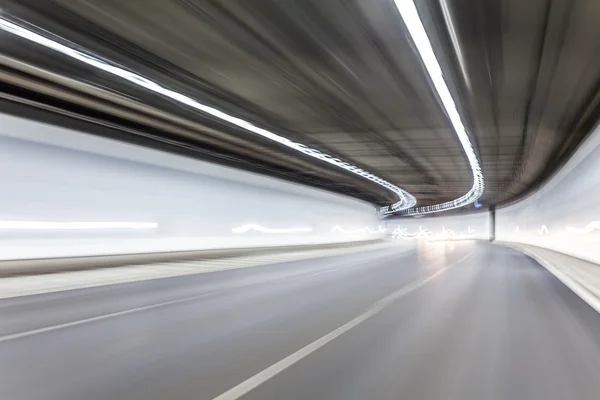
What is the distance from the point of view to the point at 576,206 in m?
24.1

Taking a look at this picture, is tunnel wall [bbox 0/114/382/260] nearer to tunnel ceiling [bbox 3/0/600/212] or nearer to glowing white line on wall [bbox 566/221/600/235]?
tunnel ceiling [bbox 3/0/600/212]

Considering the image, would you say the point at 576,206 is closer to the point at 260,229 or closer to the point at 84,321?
the point at 260,229

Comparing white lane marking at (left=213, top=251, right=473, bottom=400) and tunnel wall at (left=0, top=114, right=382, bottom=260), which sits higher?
tunnel wall at (left=0, top=114, right=382, bottom=260)

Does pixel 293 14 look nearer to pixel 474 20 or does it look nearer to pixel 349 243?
pixel 474 20

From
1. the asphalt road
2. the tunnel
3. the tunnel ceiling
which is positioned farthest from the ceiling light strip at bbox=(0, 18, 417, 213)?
the asphalt road

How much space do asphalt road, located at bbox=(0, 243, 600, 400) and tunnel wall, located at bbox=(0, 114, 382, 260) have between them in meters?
2.86

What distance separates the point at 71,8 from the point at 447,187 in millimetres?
36192

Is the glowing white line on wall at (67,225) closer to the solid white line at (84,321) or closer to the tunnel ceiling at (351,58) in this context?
the tunnel ceiling at (351,58)

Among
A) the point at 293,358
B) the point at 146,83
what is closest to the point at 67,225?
the point at 146,83

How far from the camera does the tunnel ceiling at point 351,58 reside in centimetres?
905

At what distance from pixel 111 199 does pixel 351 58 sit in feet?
35.8

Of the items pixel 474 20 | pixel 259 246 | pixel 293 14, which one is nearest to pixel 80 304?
pixel 293 14

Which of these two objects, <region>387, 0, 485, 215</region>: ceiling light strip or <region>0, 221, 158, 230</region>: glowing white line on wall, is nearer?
<region>387, 0, 485, 215</region>: ceiling light strip

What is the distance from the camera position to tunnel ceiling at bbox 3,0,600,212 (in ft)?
29.7
